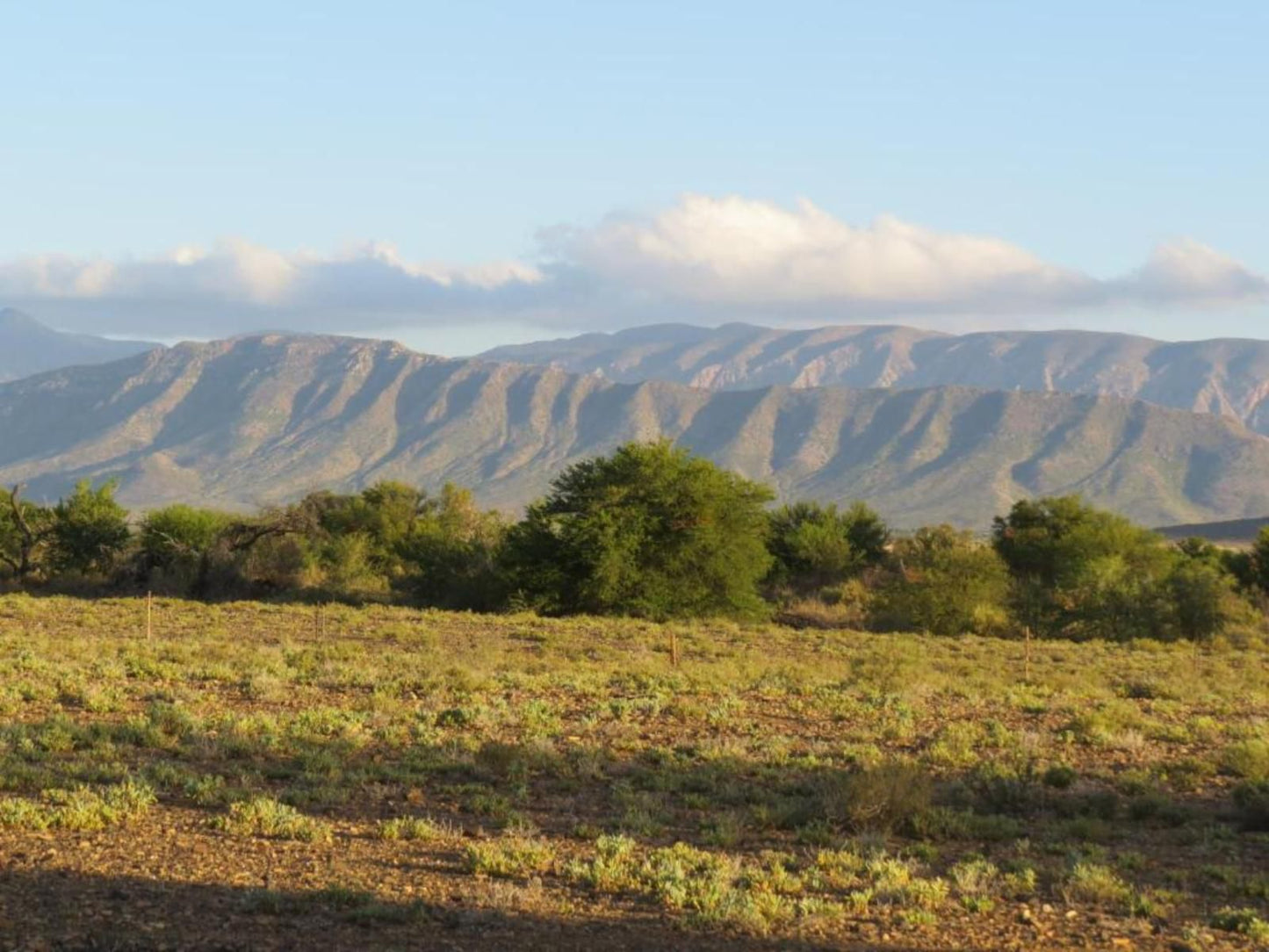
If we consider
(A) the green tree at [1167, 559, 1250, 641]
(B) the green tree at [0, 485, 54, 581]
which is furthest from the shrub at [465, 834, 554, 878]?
(B) the green tree at [0, 485, 54, 581]

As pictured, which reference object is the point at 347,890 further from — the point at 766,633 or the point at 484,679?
the point at 766,633

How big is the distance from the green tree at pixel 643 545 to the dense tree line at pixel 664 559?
57mm

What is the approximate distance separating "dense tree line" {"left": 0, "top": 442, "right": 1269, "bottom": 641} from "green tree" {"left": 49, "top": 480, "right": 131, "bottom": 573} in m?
0.07

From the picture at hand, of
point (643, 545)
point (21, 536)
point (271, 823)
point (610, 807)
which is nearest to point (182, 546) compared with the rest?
point (21, 536)

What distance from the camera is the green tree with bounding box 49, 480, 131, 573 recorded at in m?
53.3

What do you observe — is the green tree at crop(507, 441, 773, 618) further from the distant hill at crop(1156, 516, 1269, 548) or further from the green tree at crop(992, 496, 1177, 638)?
the distant hill at crop(1156, 516, 1269, 548)

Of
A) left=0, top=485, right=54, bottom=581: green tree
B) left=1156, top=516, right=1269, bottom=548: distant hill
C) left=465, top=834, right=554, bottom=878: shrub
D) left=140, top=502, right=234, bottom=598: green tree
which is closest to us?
left=465, top=834, right=554, bottom=878: shrub

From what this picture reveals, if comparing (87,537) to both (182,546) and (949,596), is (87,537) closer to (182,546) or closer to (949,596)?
(182,546)

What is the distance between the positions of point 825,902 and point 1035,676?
56.0 ft

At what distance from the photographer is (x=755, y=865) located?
1142 cm

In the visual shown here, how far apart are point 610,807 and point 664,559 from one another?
89.3ft

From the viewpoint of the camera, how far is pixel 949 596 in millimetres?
41656

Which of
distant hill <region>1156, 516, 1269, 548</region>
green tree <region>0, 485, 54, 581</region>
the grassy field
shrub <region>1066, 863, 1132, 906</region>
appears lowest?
distant hill <region>1156, 516, 1269, 548</region>

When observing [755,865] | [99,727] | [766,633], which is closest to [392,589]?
[766,633]
